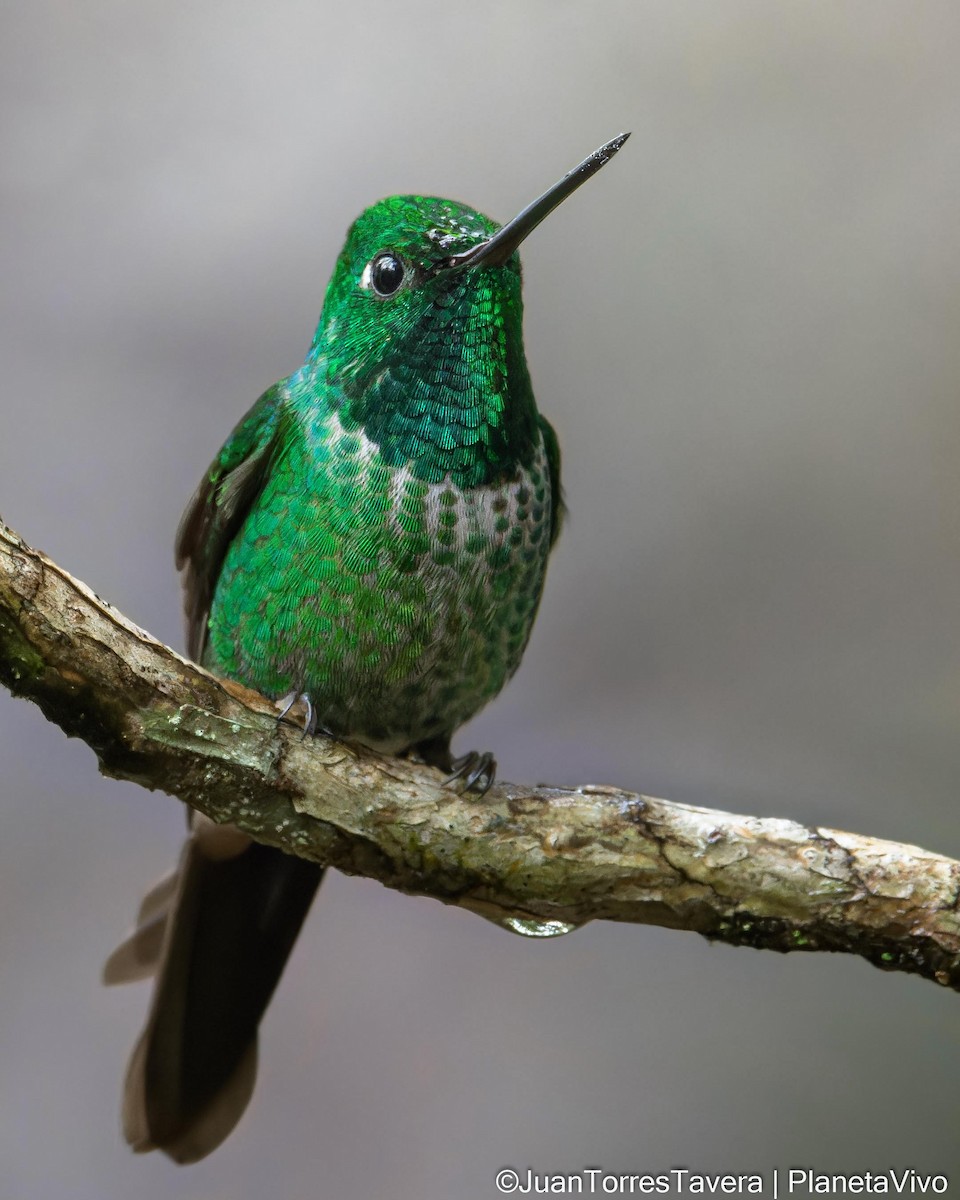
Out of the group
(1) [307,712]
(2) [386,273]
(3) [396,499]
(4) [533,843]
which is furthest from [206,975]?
(2) [386,273]

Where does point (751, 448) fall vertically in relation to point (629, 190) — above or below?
below

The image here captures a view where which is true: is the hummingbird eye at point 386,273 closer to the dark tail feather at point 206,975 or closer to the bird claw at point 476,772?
the bird claw at point 476,772

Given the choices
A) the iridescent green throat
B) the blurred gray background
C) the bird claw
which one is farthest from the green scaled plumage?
the blurred gray background

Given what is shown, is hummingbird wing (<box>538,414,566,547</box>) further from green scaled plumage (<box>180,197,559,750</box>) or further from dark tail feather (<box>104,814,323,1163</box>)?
dark tail feather (<box>104,814,323,1163</box>)

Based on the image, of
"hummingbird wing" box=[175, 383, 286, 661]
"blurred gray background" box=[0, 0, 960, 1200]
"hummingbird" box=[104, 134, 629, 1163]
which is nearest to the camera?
"hummingbird" box=[104, 134, 629, 1163]

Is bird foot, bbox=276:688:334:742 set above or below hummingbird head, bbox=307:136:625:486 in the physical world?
below

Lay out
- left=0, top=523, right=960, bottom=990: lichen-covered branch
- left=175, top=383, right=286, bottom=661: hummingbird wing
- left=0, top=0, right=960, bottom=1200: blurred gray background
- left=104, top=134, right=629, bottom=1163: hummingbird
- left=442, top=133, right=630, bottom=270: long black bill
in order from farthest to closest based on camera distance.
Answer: left=0, top=0, right=960, bottom=1200: blurred gray background → left=175, top=383, right=286, bottom=661: hummingbird wing → left=104, top=134, right=629, bottom=1163: hummingbird → left=442, top=133, right=630, bottom=270: long black bill → left=0, top=523, right=960, bottom=990: lichen-covered branch

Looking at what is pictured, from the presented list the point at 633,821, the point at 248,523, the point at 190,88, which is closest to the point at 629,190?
the point at 190,88

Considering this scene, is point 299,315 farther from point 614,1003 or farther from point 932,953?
point 932,953
